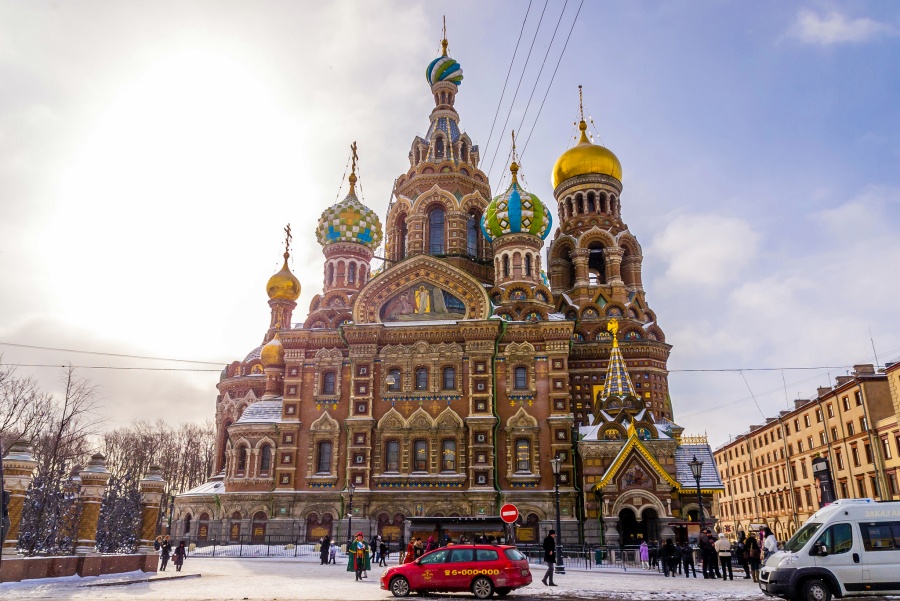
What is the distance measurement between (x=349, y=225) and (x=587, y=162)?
15031mm

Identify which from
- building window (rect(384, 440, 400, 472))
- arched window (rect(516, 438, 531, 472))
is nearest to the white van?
arched window (rect(516, 438, 531, 472))

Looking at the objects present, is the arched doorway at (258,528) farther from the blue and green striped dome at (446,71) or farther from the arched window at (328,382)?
the blue and green striped dome at (446,71)

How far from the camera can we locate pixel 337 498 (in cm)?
3156

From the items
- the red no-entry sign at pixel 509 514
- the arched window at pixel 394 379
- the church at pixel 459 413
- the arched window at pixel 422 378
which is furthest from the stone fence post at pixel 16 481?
the arched window at pixel 422 378

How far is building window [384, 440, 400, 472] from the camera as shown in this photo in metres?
32.1

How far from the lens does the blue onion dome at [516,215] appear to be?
3703cm

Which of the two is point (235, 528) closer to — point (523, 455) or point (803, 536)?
point (523, 455)

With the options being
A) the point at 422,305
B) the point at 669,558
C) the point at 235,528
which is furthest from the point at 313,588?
the point at 422,305

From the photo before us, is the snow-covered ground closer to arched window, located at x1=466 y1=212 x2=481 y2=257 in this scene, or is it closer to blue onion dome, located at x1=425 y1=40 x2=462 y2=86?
arched window, located at x1=466 y1=212 x2=481 y2=257

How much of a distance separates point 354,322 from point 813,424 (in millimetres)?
31073

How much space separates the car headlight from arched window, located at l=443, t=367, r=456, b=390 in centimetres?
2102

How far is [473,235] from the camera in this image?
42.1 metres

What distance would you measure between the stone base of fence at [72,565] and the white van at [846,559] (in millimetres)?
14938

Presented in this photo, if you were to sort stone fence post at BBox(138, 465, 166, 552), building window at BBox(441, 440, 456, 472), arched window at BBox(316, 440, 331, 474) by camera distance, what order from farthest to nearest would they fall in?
arched window at BBox(316, 440, 331, 474) → building window at BBox(441, 440, 456, 472) → stone fence post at BBox(138, 465, 166, 552)
